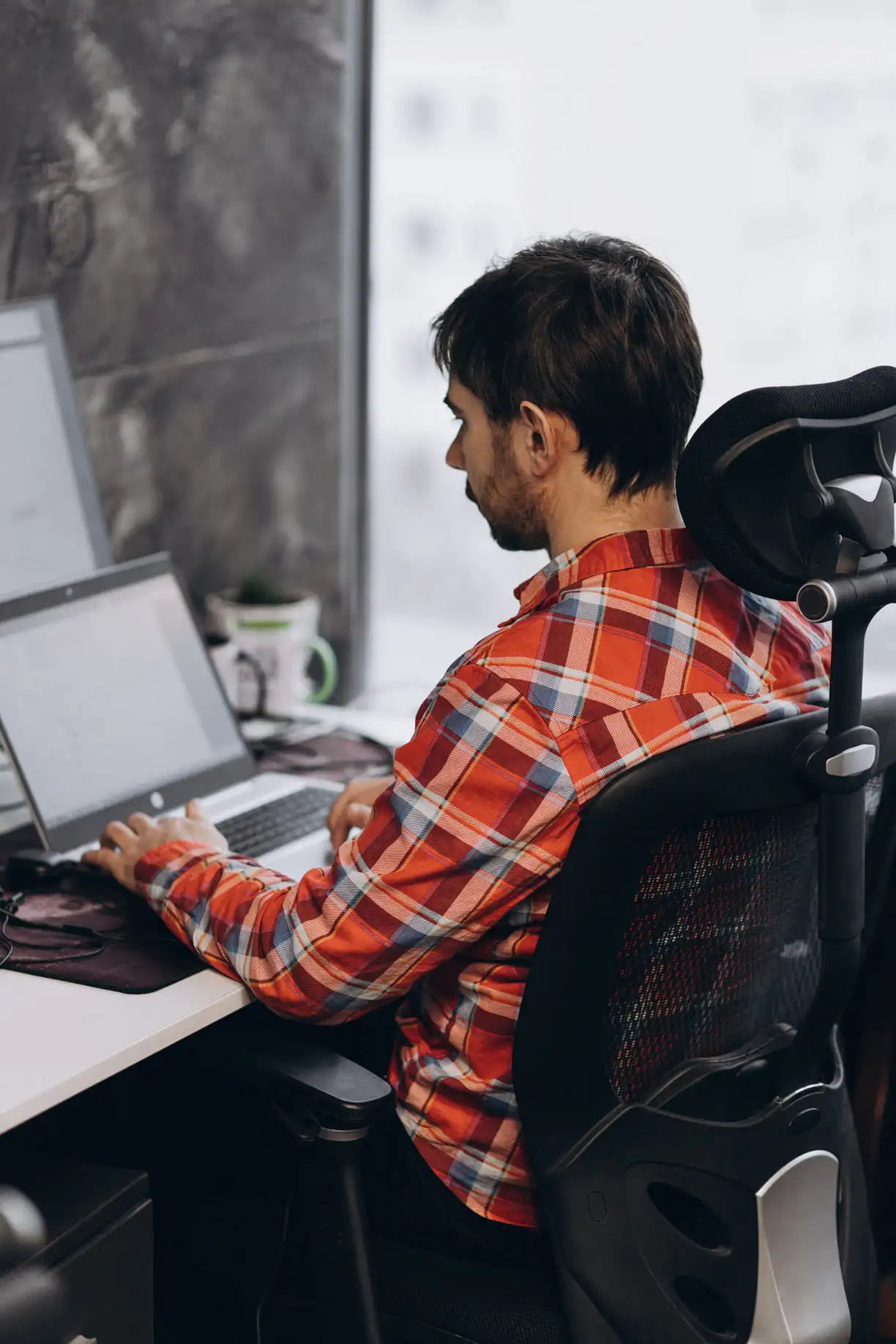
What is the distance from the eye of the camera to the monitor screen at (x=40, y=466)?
1.76 meters

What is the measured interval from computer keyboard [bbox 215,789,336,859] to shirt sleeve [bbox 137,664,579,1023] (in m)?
0.38

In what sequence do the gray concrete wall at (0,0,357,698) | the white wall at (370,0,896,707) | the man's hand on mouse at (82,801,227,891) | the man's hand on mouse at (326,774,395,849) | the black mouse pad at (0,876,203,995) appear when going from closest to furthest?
the black mouse pad at (0,876,203,995)
the man's hand on mouse at (82,801,227,891)
the man's hand on mouse at (326,774,395,849)
the gray concrete wall at (0,0,357,698)
the white wall at (370,0,896,707)

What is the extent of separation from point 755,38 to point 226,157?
786 mm

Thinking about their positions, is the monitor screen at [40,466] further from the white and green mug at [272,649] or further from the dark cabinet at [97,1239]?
the dark cabinet at [97,1239]

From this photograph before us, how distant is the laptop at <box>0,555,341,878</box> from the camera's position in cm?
155

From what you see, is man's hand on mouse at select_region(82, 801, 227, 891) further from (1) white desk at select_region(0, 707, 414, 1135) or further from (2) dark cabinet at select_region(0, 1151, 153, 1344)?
(2) dark cabinet at select_region(0, 1151, 153, 1344)

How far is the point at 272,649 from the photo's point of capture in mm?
2049

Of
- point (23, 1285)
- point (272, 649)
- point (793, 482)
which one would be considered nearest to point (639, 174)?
point (272, 649)

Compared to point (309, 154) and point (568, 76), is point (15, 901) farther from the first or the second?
point (568, 76)

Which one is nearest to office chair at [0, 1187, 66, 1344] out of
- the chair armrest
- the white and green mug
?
the chair armrest

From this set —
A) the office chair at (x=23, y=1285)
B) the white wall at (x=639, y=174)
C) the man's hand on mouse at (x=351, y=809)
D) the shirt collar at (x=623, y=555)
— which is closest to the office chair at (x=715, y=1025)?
the shirt collar at (x=623, y=555)

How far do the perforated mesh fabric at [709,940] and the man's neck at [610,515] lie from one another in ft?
0.94

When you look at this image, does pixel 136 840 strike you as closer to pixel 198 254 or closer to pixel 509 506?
pixel 509 506

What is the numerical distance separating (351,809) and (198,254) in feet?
3.32
